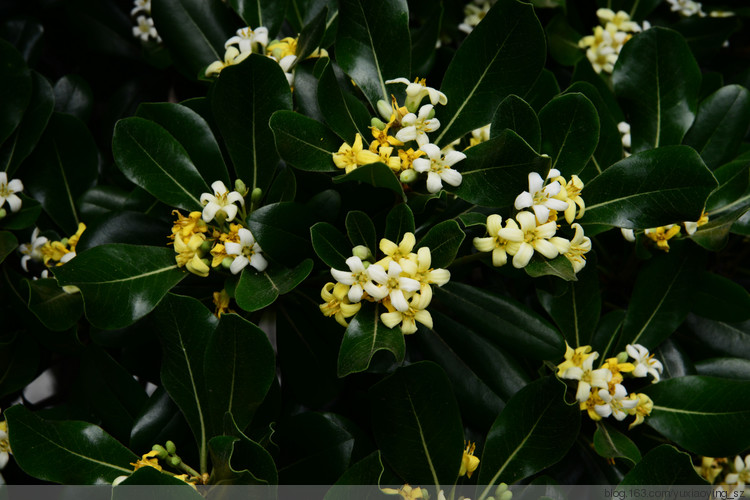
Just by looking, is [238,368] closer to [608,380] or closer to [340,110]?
[340,110]

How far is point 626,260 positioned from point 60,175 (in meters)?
1.51

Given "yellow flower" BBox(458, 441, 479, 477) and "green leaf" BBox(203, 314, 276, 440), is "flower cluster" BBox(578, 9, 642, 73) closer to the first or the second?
"yellow flower" BBox(458, 441, 479, 477)

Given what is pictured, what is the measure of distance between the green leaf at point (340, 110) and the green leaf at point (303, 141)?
0.03 meters

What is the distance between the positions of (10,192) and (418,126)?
3.30 feet

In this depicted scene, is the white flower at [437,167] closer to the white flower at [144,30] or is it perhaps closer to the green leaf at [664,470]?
the green leaf at [664,470]

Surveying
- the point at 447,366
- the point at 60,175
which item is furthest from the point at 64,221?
the point at 447,366

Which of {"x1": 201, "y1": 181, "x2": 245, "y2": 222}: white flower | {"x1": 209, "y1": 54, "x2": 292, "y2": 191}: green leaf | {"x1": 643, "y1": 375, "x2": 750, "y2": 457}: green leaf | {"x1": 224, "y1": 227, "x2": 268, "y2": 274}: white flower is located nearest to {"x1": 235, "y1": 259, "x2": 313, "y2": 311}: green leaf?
{"x1": 224, "y1": 227, "x2": 268, "y2": 274}: white flower

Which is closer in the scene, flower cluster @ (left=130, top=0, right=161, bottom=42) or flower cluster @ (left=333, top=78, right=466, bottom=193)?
flower cluster @ (left=333, top=78, right=466, bottom=193)

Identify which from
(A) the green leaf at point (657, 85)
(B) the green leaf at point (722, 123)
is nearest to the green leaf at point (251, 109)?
(A) the green leaf at point (657, 85)

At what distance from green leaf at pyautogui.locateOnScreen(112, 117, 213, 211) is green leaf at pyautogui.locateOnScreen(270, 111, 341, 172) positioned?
273 millimetres

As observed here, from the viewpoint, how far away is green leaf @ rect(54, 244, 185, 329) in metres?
1.09

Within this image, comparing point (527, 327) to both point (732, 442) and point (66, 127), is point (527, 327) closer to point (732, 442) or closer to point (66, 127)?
point (732, 442)

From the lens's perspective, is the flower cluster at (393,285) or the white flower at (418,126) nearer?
the flower cluster at (393,285)

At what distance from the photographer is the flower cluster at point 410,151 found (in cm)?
110
